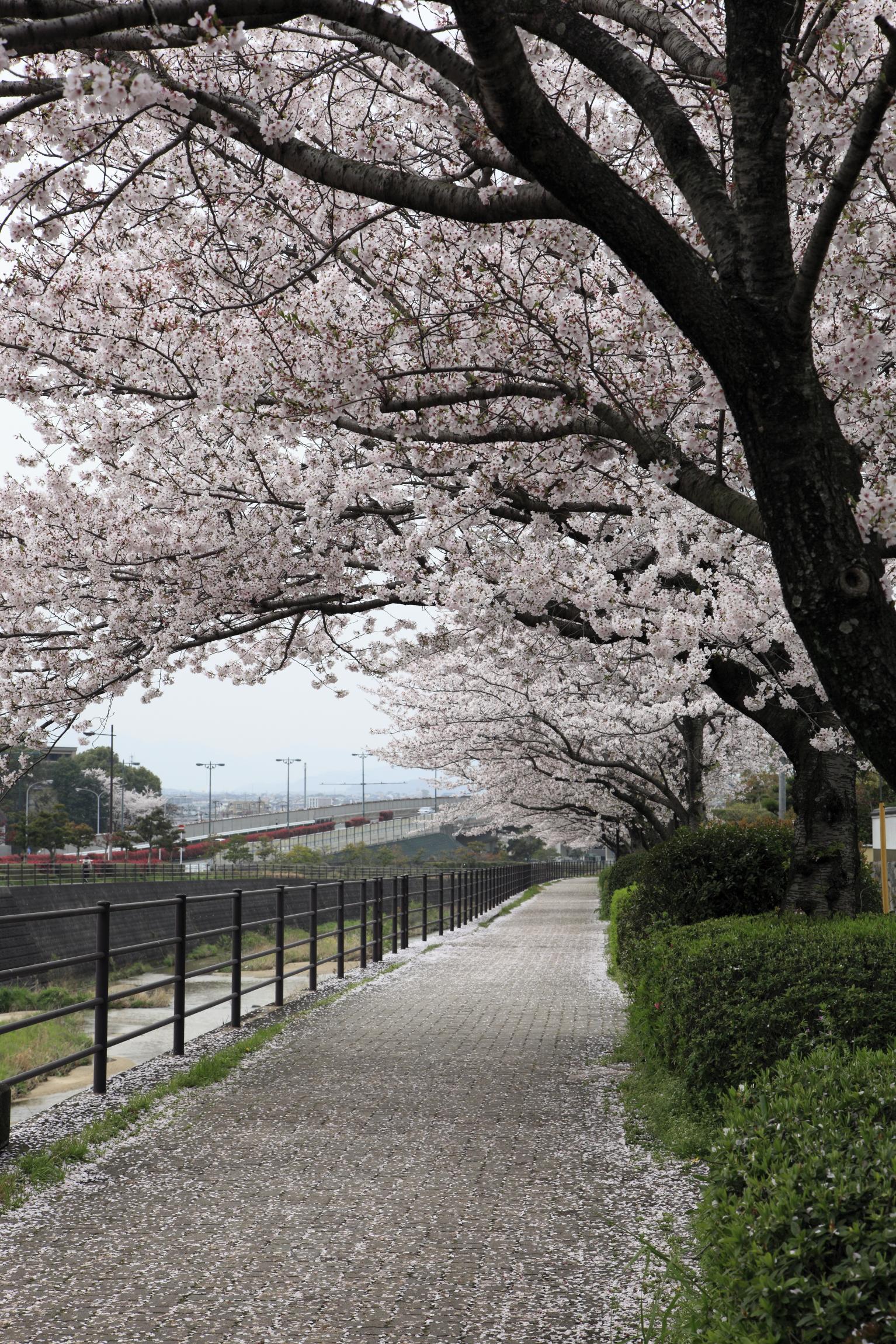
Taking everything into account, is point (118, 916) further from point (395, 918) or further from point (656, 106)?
point (656, 106)

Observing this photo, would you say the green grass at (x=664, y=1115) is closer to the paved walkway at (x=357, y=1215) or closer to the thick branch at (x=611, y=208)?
the paved walkway at (x=357, y=1215)

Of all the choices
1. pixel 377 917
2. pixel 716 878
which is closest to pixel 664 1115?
pixel 716 878

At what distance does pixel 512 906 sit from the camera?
33250mm

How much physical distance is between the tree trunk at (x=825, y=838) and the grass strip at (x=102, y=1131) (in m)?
4.38

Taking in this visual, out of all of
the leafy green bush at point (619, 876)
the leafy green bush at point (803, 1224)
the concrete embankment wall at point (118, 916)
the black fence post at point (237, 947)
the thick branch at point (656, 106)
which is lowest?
the concrete embankment wall at point (118, 916)

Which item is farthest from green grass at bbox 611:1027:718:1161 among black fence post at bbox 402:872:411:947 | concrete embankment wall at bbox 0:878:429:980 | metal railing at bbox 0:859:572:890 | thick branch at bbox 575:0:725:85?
metal railing at bbox 0:859:572:890

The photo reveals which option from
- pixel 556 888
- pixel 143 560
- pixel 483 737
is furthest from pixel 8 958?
pixel 556 888

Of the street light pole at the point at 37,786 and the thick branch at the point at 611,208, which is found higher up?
the thick branch at the point at 611,208

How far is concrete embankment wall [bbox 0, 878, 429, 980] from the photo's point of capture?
2575 centimetres

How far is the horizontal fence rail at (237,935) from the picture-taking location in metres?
6.09

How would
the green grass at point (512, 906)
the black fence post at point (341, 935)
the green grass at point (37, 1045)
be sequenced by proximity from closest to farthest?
the black fence post at point (341, 935) → the green grass at point (37, 1045) → the green grass at point (512, 906)

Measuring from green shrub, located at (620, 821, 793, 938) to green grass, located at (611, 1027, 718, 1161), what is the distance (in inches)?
102

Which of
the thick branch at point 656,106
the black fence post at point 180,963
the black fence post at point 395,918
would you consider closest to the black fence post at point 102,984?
the black fence post at point 180,963

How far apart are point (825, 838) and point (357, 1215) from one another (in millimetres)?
5385
